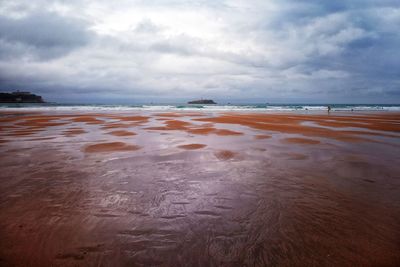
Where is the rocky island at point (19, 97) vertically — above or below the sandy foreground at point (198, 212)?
A: above

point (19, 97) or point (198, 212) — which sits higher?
point (19, 97)

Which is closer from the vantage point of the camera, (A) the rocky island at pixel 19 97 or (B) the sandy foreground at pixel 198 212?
(B) the sandy foreground at pixel 198 212

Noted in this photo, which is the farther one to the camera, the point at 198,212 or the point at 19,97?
the point at 19,97

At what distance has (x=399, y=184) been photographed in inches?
A: 202

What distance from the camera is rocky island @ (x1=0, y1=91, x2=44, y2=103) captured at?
323 feet

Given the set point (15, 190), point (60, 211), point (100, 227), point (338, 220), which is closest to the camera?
point (100, 227)

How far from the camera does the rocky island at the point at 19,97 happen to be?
98.4 meters

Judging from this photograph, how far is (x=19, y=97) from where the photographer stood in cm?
10456

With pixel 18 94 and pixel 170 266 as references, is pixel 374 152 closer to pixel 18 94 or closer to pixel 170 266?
pixel 170 266

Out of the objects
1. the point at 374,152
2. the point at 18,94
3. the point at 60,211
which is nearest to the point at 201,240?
the point at 60,211

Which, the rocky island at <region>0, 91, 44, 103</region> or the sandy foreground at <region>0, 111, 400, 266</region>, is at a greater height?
the rocky island at <region>0, 91, 44, 103</region>

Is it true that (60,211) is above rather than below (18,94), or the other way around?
below

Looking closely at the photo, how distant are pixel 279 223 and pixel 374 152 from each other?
7.58 meters

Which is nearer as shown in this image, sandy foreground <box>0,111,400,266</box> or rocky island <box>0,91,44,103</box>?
sandy foreground <box>0,111,400,266</box>
